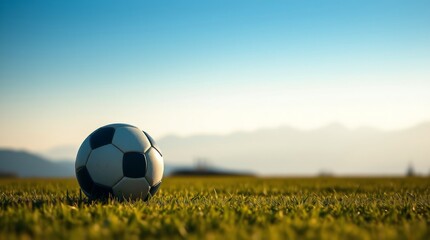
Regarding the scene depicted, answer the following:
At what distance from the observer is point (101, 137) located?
6.22 metres

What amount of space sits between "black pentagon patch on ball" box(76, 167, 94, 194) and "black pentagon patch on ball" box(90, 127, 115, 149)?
389 millimetres

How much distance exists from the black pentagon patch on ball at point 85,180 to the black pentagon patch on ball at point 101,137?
1.28 ft

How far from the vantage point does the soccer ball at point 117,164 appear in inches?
237

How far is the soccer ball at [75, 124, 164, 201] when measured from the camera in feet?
19.7

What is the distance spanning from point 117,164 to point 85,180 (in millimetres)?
622

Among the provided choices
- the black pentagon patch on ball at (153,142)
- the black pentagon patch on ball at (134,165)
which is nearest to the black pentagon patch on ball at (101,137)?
the black pentagon patch on ball at (134,165)

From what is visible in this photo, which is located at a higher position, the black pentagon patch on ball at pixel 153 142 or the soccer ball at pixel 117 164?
the black pentagon patch on ball at pixel 153 142

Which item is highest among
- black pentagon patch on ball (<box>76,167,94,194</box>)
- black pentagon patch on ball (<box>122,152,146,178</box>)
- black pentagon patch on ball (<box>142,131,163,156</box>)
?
black pentagon patch on ball (<box>142,131,163,156</box>)

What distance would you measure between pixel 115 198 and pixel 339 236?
356 centimetres

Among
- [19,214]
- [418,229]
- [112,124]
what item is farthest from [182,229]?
[112,124]

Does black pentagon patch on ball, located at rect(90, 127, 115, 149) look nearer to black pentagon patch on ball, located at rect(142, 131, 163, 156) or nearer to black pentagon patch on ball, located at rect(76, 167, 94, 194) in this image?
black pentagon patch on ball, located at rect(76, 167, 94, 194)

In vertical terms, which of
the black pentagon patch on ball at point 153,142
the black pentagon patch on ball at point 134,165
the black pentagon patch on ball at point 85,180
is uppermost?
the black pentagon patch on ball at point 153,142

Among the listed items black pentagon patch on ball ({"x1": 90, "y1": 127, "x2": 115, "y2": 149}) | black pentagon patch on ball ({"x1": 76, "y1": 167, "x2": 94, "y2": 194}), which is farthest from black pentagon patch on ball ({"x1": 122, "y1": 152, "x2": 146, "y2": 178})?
black pentagon patch on ball ({"x1": 76, "y1": 167, "x2": 94, "y2": 194})

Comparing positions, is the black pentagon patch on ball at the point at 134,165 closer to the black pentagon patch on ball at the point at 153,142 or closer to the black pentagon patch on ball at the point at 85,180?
the black pentagon patch on ball at the point at 153,142
